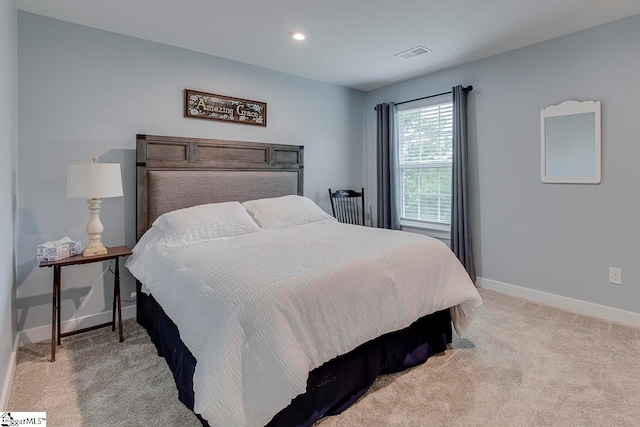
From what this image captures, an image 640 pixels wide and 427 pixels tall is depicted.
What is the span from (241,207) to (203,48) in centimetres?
160

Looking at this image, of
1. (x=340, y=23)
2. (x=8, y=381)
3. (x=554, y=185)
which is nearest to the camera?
(x=8, y=381)

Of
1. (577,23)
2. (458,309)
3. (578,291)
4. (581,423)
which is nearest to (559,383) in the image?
(581,423)

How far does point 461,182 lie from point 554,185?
0.85m

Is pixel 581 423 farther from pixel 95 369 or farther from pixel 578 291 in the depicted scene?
pixel 95 369

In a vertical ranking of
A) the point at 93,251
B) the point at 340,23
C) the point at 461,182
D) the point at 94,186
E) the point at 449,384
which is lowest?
the point at 449,384

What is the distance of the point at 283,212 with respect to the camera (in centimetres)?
320

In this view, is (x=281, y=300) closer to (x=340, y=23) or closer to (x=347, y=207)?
(x=340, y=23)

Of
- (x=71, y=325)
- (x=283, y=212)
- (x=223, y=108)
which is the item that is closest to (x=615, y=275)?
(x=283, y=212)

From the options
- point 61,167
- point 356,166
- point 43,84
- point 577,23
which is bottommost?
point 61,167

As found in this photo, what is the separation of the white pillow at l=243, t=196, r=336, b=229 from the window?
149 cm

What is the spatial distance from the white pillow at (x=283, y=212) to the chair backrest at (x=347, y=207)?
0.97 metres

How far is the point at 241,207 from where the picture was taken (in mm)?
3059

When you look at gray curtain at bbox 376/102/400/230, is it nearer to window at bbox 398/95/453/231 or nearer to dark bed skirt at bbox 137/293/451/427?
window at bbox 398/95/453/231

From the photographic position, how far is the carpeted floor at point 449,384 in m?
1.68
